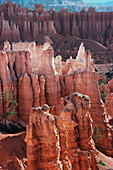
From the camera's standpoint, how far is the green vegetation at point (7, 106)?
64.9ft

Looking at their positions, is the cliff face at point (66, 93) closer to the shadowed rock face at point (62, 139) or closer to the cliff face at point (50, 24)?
the shadowed rock face at point (62, 139)

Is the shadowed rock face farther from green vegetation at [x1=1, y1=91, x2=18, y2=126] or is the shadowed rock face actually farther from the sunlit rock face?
green vegetation at [x1=1, y1=91, x2=18, y2=126]

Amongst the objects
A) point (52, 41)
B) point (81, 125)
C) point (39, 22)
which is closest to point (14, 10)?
point (39, 22)

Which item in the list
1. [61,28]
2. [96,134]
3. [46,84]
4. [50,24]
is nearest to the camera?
[96,134]

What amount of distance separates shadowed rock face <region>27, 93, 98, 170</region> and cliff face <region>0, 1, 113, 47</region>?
56764mm

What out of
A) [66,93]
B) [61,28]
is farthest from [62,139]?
[61,28]

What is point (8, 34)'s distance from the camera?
225 feet

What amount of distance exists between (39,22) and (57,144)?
6603cm

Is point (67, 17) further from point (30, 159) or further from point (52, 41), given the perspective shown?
point (30, 159)

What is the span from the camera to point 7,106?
20.5 metres

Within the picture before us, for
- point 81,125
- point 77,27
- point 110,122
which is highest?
point 77,27

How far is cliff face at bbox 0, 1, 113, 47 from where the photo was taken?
232 feet

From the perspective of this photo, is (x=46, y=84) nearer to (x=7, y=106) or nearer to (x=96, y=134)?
A: (x=7, y=106)

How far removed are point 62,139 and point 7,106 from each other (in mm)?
9746
